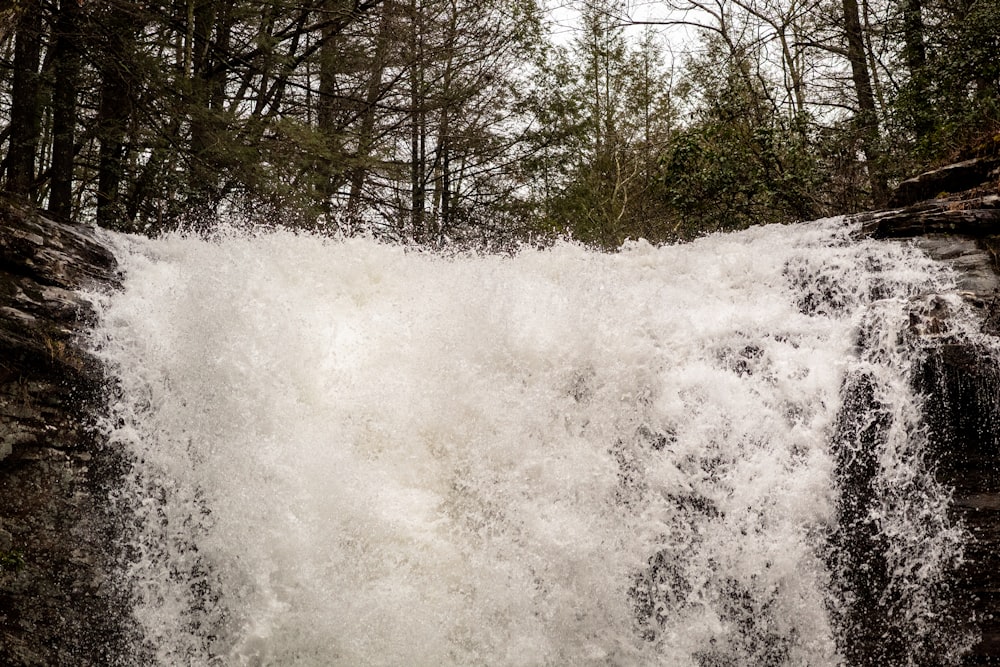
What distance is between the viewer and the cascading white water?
3.85 meters

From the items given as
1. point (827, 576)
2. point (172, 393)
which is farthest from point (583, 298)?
point (172, 393)

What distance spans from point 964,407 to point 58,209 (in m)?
8.87

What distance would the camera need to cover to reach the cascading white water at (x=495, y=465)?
12.6 ft

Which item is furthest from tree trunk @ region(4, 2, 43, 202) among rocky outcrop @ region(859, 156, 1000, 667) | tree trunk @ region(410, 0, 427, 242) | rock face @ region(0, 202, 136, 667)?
rocky outcrop @ region(859, 156, 1000, 667)

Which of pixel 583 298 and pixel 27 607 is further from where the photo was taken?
pixel 583 298

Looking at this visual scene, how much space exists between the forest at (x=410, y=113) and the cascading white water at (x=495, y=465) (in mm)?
1787

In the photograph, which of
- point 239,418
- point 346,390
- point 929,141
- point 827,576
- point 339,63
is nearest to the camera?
point 827,576

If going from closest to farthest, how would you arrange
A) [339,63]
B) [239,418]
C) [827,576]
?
[827,576]
[239,418]
[339,63]

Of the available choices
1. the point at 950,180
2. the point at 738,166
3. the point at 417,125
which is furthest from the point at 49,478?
the point at 417,125

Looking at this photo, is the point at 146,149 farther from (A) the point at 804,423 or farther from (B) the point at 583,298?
(A) the point at 804,423

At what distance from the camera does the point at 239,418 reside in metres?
4.41

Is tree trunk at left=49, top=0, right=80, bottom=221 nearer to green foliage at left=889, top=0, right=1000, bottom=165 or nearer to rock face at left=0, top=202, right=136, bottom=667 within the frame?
rock face at left=0, top=202, right=136, bottom=667

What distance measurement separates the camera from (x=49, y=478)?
3986mm

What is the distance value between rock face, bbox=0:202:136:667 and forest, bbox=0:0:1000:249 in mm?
1183
